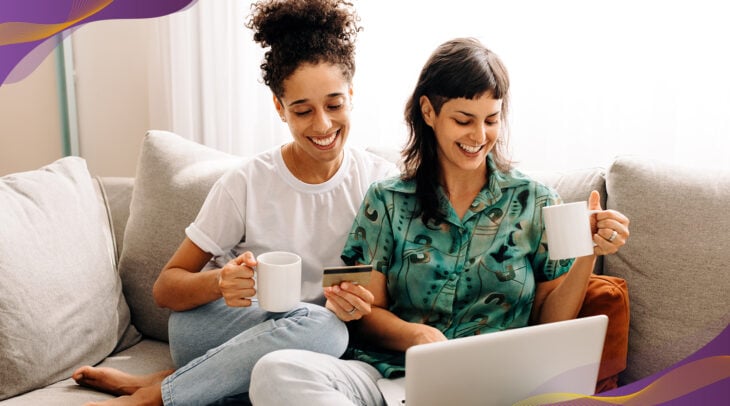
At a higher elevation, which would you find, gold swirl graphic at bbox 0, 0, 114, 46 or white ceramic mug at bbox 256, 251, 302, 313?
gold swirl graphic at bbox 0, 0, 114, 46

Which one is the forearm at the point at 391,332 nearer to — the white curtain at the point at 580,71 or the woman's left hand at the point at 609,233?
the woman's left hand at the point at 609,233

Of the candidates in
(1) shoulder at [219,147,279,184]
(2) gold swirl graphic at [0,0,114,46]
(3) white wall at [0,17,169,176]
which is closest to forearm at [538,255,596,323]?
(1) shoulder at [219,147,279,184]

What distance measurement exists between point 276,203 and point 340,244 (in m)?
0.19

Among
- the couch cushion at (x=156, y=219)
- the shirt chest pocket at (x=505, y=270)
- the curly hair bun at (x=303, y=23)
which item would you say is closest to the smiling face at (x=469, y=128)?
the shirt chest pocket at (x=505, y=270)

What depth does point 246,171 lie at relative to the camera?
5.78 feet

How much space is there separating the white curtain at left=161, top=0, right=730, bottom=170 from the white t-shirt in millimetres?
835

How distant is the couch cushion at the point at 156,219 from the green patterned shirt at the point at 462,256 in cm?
58

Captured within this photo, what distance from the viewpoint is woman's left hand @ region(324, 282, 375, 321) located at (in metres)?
1.46

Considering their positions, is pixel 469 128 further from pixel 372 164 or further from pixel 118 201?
pixel 118 201

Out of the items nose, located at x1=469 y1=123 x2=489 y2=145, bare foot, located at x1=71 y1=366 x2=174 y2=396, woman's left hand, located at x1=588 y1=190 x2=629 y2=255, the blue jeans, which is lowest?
bare foot, located at x1=71 y1=366 x2=174 y2=396

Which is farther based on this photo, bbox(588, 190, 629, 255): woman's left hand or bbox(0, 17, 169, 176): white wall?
bbox(0, 17, 169, 176): white wall

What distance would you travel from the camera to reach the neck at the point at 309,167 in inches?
69.2

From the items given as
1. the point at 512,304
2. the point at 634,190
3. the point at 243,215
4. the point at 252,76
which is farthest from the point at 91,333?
the point at 634,190

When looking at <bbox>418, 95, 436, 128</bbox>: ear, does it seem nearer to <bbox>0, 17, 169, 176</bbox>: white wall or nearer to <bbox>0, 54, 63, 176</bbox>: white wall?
<bbox>0, 17, 169, 176</bbox>: white wall
